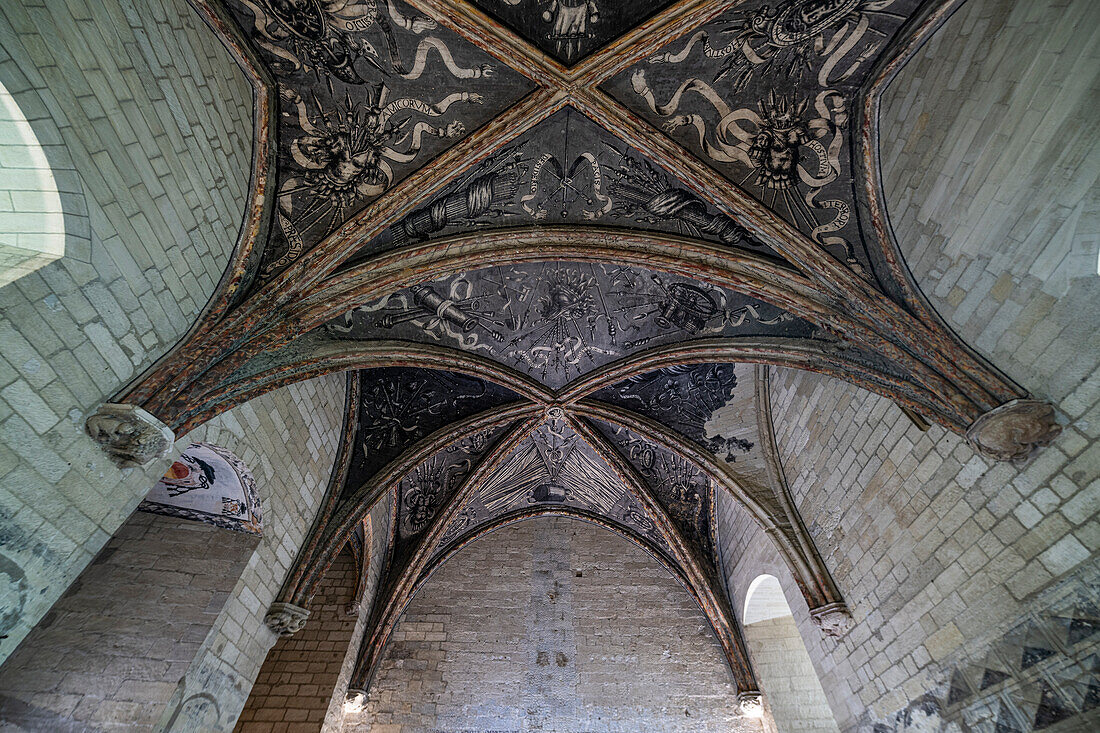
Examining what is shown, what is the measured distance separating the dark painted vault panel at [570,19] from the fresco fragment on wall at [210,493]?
543 centimetres

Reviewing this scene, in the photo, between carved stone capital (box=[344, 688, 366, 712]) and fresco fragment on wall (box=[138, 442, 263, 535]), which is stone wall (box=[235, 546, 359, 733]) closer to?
carved stone capital (box=[344, 688, 366, 712])

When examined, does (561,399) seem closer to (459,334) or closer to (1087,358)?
(459,334)

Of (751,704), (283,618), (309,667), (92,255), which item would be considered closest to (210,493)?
(283,618)

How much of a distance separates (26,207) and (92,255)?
0.45 metres

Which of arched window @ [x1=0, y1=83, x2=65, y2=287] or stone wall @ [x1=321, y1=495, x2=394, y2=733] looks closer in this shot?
arched window @ [x1=0, y1=83, x2=65, y2=287]

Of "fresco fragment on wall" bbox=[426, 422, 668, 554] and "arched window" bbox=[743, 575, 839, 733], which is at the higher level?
"fresco fragment on wall" bbox=[426, 422, 668, 554]

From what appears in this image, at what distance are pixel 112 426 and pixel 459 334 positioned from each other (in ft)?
14.8

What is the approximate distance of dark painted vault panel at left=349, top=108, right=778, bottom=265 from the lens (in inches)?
258

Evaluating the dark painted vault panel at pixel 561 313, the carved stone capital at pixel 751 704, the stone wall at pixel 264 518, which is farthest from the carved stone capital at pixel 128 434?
the carved stone capital at pixel 751 704

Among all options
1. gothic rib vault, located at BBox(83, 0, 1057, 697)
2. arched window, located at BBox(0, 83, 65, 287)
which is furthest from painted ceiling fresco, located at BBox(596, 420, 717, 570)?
arched window, located at BBox(0, 83, 65, 287)

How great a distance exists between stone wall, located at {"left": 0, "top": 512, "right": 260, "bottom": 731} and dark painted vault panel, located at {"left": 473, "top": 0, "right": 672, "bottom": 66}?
6.48 m

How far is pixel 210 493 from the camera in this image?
261 inches

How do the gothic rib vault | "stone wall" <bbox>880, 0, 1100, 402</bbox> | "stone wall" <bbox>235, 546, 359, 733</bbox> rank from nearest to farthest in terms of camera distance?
"stone wall" <bbox>880, 0, 1100, 402</bbox> < the gothic rib vault < "stone wall" <bbox>235, 546, 359, 733</bbox>

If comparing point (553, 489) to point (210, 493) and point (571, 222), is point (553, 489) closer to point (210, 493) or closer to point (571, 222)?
point (571, 222)
